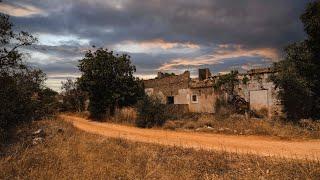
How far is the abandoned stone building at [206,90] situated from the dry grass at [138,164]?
1220 centimetres

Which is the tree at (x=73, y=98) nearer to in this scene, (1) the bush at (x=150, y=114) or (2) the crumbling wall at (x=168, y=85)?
(2) the crumbling wall at (x=168, y=85)

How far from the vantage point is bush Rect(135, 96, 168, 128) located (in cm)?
2386

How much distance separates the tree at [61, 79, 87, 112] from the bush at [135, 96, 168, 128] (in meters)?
21.3

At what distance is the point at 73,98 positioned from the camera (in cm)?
4612

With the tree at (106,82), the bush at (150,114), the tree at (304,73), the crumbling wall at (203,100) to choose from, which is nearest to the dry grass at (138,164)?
the bush at (150,114)

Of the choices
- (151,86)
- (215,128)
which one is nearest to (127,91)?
(151,86)

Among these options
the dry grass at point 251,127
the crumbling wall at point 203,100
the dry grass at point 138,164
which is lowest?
the dry grass at point 138,164

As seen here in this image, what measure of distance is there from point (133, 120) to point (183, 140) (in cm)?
1010

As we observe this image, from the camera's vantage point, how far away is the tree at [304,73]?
68.7 ft

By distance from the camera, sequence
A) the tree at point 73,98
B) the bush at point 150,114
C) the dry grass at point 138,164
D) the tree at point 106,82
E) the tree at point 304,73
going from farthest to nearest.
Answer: the tree at point 73,98 → the tree at point 106,82 → the bush at point 150,114 → the tree at point 304,73 → the dry grass at point 138,164

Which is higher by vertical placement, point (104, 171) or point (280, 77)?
point (280, 77)

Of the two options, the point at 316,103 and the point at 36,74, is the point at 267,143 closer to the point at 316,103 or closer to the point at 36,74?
the point at 316,103

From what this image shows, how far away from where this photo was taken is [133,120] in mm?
26188

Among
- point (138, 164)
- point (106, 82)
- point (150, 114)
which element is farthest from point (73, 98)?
point (138, 164)
